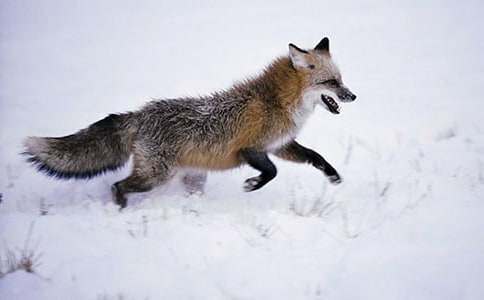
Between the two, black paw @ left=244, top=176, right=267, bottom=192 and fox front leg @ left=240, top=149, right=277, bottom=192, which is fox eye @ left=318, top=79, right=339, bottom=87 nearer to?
fox front leg @ left=240, top=149, right=277, bottom=192

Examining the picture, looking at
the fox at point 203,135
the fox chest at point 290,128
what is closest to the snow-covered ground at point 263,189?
the fox at point 203,135

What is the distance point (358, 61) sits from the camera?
48.2 ft

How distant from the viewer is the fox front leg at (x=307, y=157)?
6949 millimetres

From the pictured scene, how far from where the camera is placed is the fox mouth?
6.86 m

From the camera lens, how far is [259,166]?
21.1 feet

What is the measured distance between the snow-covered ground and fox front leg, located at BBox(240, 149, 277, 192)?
222 mm

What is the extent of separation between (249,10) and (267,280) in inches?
626

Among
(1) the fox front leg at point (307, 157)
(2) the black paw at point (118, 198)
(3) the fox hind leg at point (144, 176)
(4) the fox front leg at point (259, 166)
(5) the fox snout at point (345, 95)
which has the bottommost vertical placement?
(2) the black paw at point (118, 198)

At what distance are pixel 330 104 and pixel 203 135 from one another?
1664 millimetres

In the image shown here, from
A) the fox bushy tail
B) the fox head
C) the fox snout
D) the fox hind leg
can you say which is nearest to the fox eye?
the fox head

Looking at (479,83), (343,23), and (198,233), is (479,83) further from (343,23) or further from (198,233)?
(198,233)

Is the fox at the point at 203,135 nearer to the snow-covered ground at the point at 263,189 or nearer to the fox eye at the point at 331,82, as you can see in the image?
the fox eye at the point at 331,82

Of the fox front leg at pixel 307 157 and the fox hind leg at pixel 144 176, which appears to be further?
the fox front leg at pixel 307 157

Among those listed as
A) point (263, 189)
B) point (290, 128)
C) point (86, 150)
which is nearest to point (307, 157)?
→ point (290, 128)
